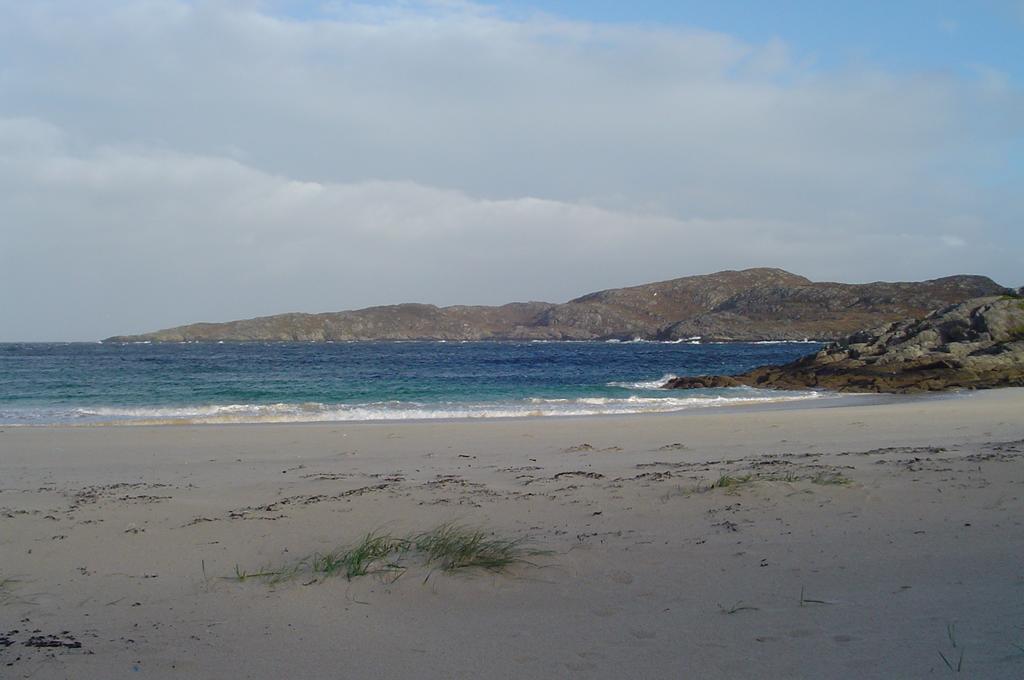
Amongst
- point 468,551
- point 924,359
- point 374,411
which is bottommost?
point 374,411

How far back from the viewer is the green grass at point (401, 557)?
5.27m

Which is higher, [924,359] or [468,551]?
[924,359]

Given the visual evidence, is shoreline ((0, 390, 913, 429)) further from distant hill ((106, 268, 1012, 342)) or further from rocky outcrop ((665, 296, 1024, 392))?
distant hill ((106, 268, 1012, 342))

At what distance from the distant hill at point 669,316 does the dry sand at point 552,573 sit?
114 metres

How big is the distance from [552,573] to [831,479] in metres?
3.95

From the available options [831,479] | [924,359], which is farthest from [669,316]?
[831,479]

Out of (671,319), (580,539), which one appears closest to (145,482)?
(580,539)

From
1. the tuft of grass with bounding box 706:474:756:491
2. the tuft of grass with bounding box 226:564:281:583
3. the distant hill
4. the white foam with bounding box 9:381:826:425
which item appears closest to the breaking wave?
the white foam with bounding box 9:381:826:425

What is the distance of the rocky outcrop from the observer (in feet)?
89.9

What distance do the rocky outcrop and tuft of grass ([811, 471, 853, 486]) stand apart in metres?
20.2

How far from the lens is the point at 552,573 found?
5270mm

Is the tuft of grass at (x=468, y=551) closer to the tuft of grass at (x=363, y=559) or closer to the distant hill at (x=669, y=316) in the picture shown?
the tuft of grass at (x=363, y=559)

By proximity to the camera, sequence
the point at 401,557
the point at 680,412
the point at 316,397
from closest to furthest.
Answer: the point at 401,557, the point at 680,412, the point at 316,397

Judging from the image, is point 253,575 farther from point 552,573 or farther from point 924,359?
point 924,359
